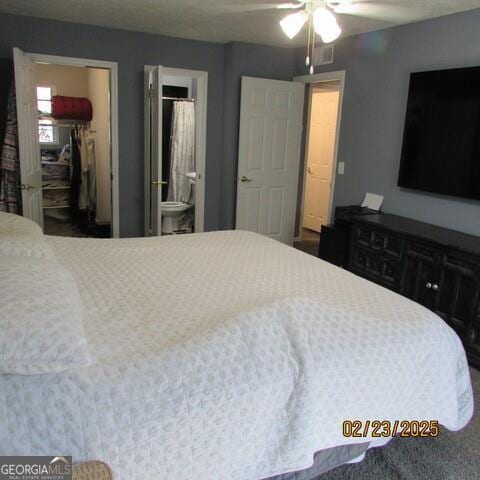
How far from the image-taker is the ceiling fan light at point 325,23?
2832mm

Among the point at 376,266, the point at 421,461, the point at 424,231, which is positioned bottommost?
the point at 421,461

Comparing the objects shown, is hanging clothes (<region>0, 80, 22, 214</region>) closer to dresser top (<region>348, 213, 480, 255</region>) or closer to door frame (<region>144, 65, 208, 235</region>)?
door frame (<region>144, 65, 208, 235</region>)

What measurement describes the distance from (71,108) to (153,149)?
9.16 ft

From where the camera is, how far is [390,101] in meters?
4.07

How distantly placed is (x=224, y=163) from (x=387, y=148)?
1.89 meters

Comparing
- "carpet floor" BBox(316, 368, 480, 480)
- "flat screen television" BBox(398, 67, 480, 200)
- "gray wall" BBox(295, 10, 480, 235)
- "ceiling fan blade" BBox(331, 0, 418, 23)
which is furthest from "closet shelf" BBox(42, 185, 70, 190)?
"carpet floor" BBox(316, 368, 480, 480)

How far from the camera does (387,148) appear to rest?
4.13 metres

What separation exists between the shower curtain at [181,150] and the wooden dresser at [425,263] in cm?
246

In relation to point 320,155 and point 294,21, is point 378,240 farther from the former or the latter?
point 320,155

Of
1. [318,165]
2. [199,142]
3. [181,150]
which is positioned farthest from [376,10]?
[318,165]

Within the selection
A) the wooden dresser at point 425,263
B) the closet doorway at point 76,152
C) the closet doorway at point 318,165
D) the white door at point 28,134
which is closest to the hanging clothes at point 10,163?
the white door at point 28,134

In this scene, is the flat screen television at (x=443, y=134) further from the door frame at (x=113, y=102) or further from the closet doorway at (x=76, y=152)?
the closet doorway at (x=76, y=152)

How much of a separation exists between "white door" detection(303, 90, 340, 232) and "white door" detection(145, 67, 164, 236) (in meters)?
2.43

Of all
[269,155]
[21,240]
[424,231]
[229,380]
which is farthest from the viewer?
[269,155]
